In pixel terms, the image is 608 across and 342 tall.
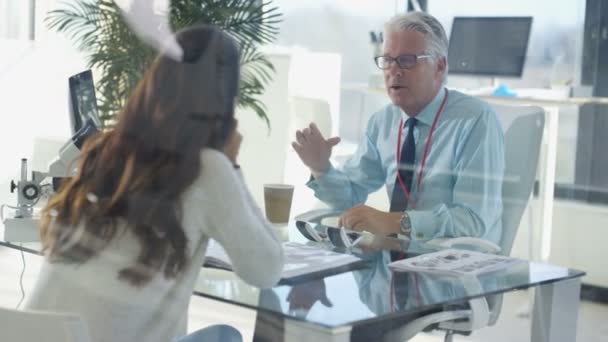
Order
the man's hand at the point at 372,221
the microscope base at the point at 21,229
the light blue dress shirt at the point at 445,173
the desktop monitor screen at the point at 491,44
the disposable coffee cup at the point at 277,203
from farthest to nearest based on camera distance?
the desktop monitor screen at the point at 491,44
the light blue dress shirt at the point at 445,173
the man's hand at the point at 372,221
the disposable coffee cup at the point at 277,203
the microscope base at the point at 21,229

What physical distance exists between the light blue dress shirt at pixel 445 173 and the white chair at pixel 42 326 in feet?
4.02

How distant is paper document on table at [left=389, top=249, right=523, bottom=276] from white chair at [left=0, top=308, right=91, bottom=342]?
29.0 inches

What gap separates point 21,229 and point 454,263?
3.00 feet

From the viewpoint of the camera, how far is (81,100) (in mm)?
2166

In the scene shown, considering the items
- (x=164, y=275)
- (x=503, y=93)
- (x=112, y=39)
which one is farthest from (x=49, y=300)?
(x=503, y=93)

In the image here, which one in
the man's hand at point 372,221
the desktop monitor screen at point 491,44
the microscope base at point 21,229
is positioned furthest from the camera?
the desktop monitor screen at point 491,44

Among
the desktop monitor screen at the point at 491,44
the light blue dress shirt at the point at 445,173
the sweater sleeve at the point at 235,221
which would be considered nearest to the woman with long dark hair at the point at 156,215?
the sweater sleeve at the point at 235,221

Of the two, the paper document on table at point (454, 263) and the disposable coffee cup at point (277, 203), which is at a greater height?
the disposable coffee cup at point (277, 203)

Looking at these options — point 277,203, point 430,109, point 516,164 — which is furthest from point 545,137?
point 277,203

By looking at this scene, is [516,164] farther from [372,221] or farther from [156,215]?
[156,215]

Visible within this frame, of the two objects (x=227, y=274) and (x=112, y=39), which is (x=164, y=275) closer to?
(x=227, y=274)

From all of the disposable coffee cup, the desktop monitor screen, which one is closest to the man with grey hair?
the disposable coffee cup

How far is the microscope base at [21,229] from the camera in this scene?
1.90 metres

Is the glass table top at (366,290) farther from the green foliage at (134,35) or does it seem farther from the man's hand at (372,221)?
the green foliage at (134,35)
